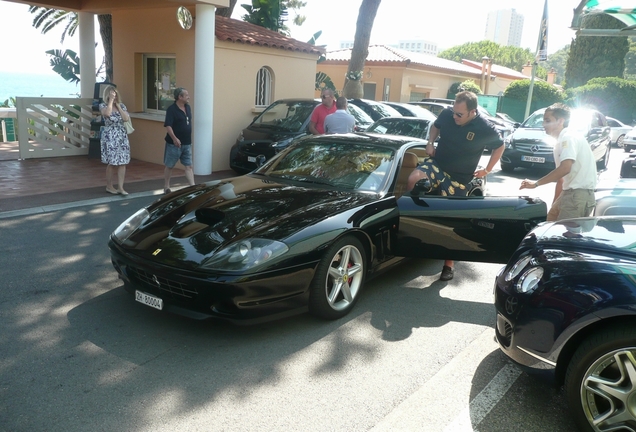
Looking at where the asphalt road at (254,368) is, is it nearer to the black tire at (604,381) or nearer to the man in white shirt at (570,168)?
the black tire at (604,381)

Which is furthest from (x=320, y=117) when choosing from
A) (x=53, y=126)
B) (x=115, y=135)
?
(x=53, y=126)

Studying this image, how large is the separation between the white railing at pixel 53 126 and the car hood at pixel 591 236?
11152 millimetres

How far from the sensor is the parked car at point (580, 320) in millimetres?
2912

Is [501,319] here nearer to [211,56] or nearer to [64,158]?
[211,56]

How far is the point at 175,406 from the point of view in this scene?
3.26m

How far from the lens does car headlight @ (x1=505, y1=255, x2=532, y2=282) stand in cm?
349

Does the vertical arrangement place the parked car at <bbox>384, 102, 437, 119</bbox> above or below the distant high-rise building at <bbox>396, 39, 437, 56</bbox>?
below

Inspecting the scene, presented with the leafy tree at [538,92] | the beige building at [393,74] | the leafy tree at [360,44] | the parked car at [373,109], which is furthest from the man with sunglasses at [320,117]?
the leafy tree at [538,92]

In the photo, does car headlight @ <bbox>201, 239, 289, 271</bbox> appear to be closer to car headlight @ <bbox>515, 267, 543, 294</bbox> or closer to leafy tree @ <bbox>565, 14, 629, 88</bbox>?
car headlight @ <bbox>515, 267, 543, 294</bbox>

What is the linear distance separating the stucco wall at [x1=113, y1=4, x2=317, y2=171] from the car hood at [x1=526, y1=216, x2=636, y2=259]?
845 cm

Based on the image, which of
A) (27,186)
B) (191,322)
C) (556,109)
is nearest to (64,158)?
(27,186)

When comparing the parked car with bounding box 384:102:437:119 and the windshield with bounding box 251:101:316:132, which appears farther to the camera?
the parked car with bounding box 384:102:437:119

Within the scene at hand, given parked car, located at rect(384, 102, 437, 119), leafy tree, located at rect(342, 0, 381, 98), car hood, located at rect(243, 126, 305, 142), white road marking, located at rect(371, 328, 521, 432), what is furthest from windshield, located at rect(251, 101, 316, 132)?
white road marking, located at rect(371, 328, 521, 432)

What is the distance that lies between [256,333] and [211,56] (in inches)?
310
